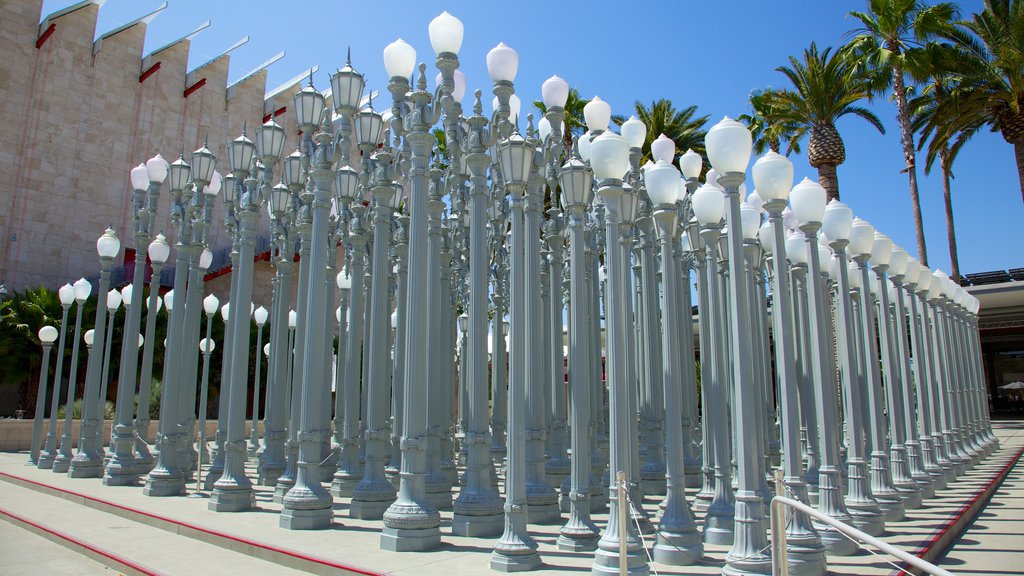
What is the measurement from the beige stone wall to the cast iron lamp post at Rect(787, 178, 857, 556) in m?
37.3

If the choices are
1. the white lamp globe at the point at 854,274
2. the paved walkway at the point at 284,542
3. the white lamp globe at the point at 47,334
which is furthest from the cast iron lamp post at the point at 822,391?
the white lamp globe at the point at 47,334

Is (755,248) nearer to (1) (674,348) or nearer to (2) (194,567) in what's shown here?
(1) (674,348)

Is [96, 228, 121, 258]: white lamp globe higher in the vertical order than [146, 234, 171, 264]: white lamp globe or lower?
higher

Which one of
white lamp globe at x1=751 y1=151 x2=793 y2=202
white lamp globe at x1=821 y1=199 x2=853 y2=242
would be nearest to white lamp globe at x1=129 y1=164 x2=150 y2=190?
white lamp globe at x1=751 y1=151 x2=793 y2=202

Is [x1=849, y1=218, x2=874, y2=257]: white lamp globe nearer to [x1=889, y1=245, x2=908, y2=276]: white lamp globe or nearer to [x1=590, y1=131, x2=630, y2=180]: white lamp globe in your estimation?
[x1=889, y1=245, x2=908, y2=276]: white lamp globe

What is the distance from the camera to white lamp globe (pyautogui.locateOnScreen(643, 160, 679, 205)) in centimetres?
809

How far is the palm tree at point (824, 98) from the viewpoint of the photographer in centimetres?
2670

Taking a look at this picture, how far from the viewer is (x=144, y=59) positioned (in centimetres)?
3962

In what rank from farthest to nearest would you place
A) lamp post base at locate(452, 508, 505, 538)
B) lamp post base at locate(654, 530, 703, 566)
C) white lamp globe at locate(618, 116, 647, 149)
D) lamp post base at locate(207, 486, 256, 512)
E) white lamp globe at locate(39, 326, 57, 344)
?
1. white lamp globe at locate(39, 326, 57, 344)
2. lamp post base at locate(207, 486, 256, 512)
3. white lamp globe at locate(618, 116, 647, 149)
4. lamp post base at locate(452, 508, 505, 538)
5. lamp post base at locate(654, 530, 703, 566)

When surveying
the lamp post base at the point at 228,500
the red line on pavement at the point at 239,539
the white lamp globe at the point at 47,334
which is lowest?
the red line on pavement at the point at 239,539

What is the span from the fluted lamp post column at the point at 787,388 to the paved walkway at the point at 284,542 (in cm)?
56

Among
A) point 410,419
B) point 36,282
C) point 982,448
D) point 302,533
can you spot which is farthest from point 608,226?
point 36,282

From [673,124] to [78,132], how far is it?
31.8 meters

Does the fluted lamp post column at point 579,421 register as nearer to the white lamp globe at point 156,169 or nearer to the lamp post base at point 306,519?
the lamp post base at point 306,519
